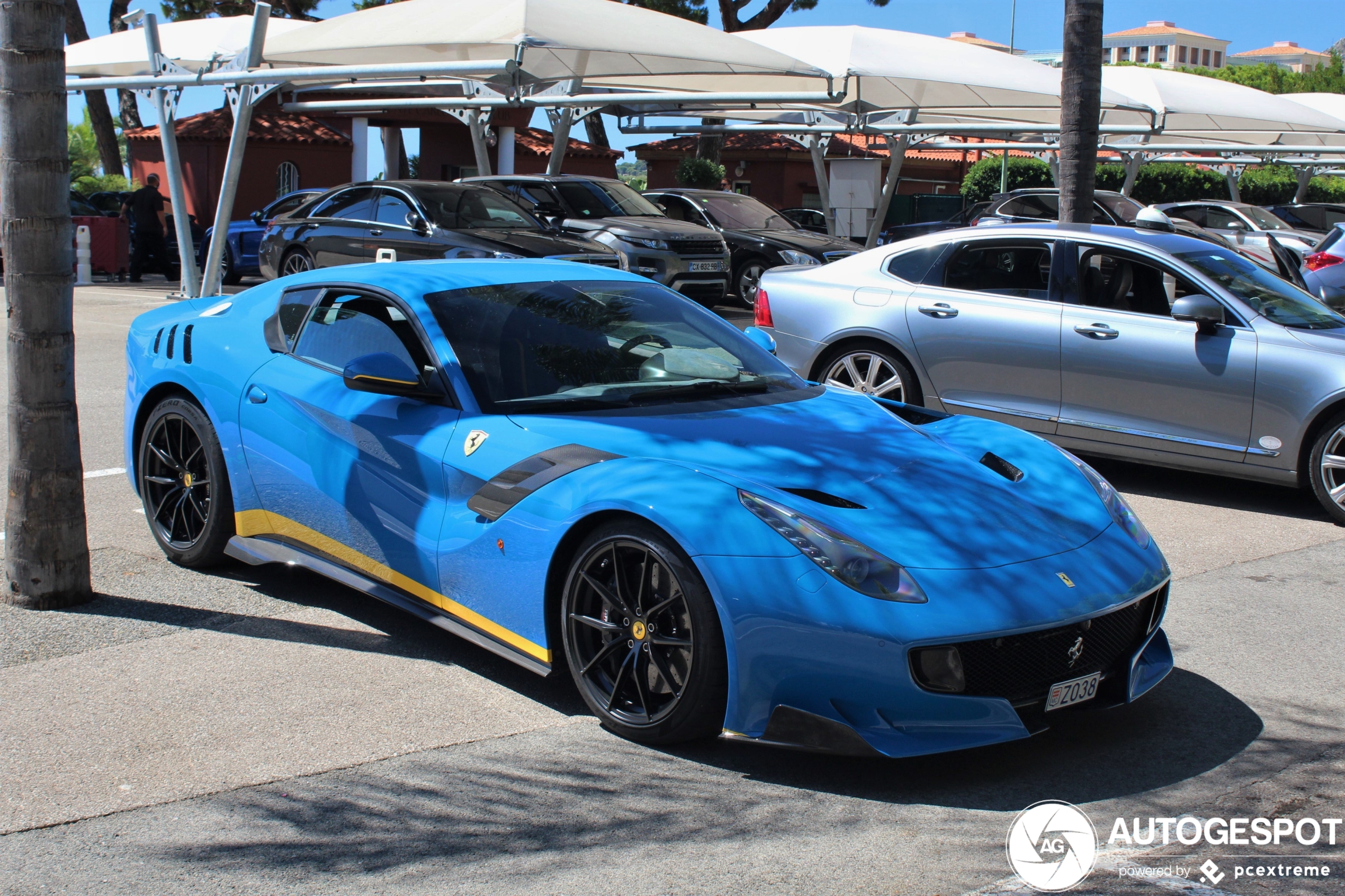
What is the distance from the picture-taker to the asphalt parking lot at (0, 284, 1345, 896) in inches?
127

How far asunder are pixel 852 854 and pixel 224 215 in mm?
16184

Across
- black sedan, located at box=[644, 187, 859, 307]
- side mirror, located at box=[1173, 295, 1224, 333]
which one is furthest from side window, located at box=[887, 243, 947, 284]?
black sedan, located at box=[644, 187, 859, 307]

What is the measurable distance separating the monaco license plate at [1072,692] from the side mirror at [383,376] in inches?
91.7

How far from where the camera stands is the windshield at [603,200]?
55.5ft

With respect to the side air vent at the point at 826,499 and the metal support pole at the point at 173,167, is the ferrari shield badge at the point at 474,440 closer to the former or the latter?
the side air vent at the point at 826,499

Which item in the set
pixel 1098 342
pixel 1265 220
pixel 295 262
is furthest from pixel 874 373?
pixel 1265 220

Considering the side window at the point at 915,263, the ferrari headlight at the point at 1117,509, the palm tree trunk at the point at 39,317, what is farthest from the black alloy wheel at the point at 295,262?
the ferrari headlight at the point at 1117,509

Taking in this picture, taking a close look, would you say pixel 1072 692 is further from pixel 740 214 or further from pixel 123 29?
pixel 123 29

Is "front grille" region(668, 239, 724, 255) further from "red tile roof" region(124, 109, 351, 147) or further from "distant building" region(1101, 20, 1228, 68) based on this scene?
"distant building" region(1101, 20, 1228, 68)

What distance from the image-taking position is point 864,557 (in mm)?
3680

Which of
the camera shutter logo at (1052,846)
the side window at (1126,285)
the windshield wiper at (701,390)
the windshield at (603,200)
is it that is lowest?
the camera shutter logo at (1052,846)

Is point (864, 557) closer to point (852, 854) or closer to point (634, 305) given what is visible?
point (852, 854)

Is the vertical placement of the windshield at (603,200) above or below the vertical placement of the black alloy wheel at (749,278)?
above

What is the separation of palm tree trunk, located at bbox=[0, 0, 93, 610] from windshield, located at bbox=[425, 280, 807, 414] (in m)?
1.54
